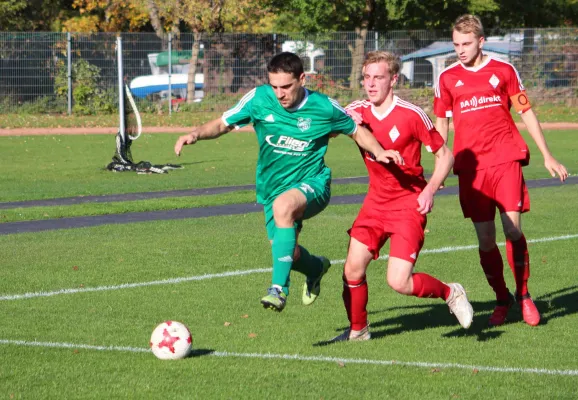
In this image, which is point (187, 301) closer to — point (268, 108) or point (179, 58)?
point (268, 108)

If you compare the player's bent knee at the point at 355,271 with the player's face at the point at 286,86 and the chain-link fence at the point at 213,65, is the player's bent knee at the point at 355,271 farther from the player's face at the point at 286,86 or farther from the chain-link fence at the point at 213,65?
the chain-link fence at the point at 213,65

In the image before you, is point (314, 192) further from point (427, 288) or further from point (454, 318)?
point (454, 318)

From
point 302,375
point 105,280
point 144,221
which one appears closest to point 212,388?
point 302,375

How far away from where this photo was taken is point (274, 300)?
6.33 metres

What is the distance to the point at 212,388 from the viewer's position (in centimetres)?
566

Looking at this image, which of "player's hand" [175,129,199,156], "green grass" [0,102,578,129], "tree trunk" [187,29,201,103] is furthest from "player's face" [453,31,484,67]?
"tree trunk" [187,29,201,103]

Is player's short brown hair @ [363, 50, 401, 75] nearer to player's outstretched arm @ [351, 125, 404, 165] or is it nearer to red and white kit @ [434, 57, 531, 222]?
player's outstretched arm @ [351, 125, 404, 165]

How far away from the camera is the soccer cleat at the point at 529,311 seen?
24.4 ft

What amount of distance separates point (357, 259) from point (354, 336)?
21.9 inches

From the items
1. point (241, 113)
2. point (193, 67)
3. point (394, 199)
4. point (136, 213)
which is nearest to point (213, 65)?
point (193, 67)

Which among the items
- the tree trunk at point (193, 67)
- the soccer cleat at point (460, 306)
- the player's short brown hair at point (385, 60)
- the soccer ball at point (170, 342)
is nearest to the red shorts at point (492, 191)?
the soccer cleat at point (460, 306)

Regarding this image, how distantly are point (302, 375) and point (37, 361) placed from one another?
67.1 inches

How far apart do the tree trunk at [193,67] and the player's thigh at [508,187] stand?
1061 inches

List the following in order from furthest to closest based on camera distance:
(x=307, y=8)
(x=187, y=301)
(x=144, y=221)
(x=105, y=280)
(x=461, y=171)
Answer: (x=307, y=8) < (x=144, y=221) < (x=105, y=280) < (x=187, y=301) < (x=461, y=171)
